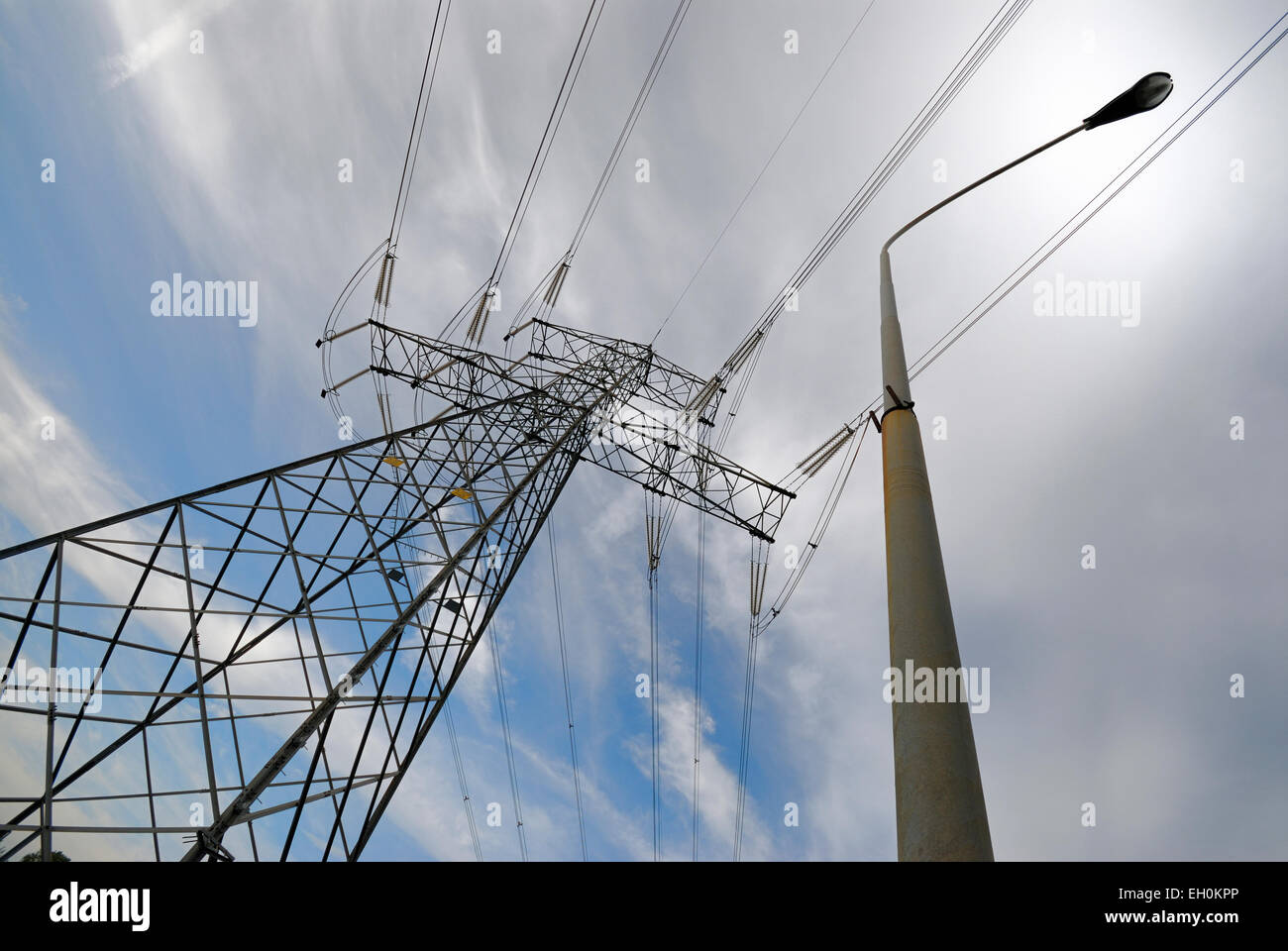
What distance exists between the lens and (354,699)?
7562mm

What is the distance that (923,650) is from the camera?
3.53 meters

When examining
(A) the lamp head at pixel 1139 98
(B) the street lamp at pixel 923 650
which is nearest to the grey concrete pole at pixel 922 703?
(B) the street lamp at pixel 923 650

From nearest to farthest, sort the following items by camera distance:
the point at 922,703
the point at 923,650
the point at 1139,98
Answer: the point at 922,703, the point at 923,650, the point at 1139,98

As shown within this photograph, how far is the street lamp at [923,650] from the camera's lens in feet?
9.93

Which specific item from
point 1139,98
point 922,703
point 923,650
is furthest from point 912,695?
point 1139,98

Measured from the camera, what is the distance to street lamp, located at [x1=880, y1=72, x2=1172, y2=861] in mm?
3025

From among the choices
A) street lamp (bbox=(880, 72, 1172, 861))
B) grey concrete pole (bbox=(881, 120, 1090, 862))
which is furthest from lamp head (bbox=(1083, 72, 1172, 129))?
grey concrete pole (bbox=(881, 120, 1090, 862))

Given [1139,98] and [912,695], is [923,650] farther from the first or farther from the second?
[1139,98]

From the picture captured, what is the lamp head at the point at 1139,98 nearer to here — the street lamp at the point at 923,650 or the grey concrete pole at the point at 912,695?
the street lamp at the point at 923,650
